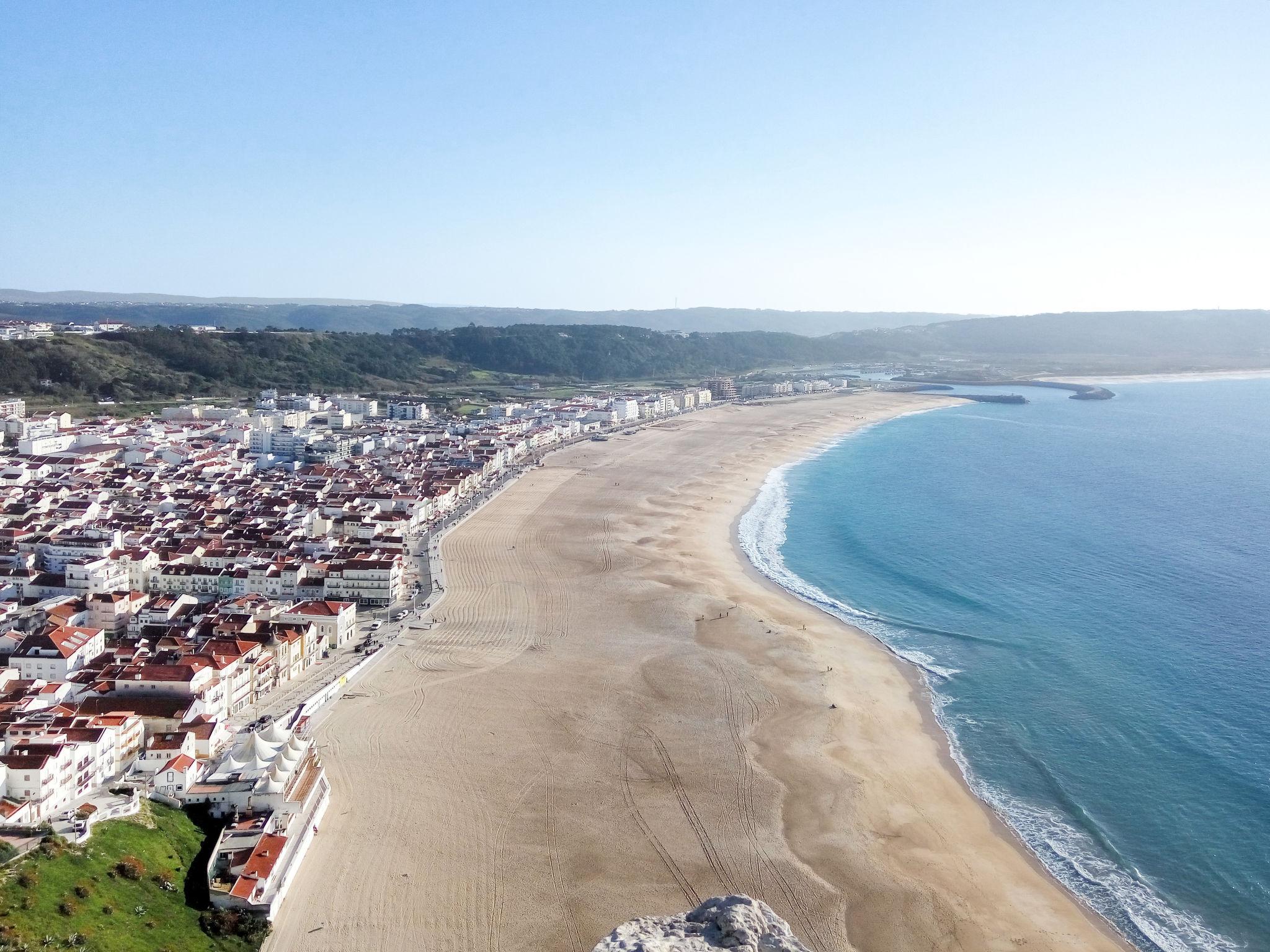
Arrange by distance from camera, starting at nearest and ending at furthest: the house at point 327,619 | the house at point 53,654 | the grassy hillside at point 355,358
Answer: the house at point 53,654
the house at point 327,619
the grassy hillside at point 355,358

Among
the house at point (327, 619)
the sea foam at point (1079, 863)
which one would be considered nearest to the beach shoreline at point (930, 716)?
the sea foam at point (1079, 863)

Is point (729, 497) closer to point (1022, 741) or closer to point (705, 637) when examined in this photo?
point (705, 637)

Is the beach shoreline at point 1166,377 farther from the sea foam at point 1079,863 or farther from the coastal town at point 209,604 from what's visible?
the sea foam at point 1079,863

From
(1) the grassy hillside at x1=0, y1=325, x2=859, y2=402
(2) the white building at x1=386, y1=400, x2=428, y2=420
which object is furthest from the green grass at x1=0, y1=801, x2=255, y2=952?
(1) the grassy hillside at x1=0, y1=325, x2=859, y2=402

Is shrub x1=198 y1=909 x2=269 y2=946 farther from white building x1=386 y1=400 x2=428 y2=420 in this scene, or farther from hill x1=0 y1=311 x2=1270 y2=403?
hill x1=0 y1=311 x2=1270 y2=403

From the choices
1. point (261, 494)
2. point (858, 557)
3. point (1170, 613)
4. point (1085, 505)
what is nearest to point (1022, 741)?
point (1170, 613)

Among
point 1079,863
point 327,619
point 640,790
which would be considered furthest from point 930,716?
point 327,619
